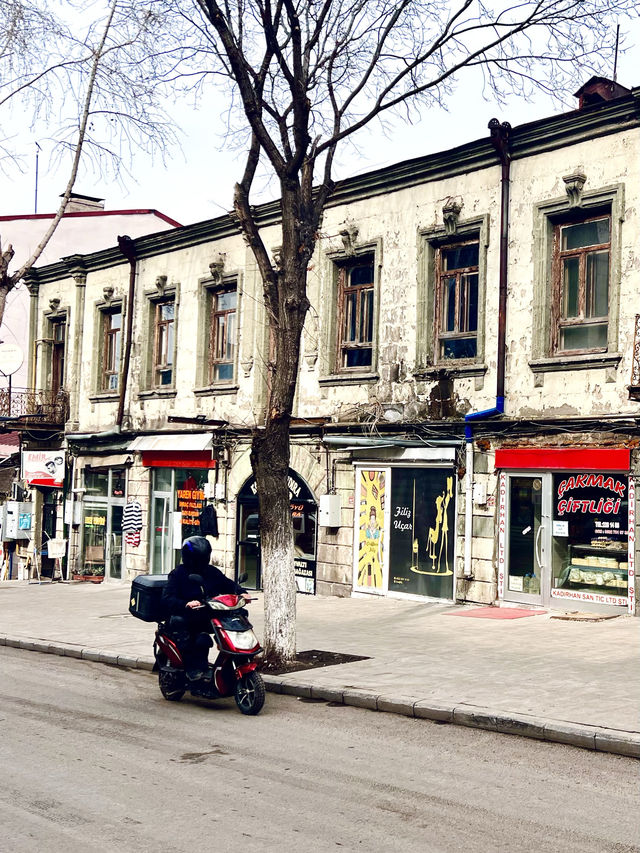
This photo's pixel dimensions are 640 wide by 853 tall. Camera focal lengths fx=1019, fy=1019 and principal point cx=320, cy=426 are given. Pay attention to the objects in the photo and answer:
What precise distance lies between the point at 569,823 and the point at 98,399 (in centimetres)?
2165

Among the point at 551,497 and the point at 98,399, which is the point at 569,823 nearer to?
the point at 551,497

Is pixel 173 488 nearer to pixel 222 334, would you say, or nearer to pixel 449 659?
pixel 222 334

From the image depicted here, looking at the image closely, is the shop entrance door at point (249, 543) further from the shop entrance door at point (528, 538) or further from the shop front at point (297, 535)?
the shop entrance door at point (528, 538)

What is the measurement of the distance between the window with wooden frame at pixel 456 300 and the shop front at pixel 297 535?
157 inches

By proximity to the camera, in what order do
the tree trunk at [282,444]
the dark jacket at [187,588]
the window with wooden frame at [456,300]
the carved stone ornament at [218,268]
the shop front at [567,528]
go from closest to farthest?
the dark jacket at [187,588] < the tree trunk at [282,444] < the shop front at [567,528] < the window with wooden frame at [456,300] < the carved stone ornament at [218,268]

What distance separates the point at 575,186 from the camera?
15445 millimetres

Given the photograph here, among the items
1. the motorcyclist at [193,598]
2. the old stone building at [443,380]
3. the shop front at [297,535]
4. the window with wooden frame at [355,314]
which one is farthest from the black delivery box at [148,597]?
the window with wooden frame at [355,314]

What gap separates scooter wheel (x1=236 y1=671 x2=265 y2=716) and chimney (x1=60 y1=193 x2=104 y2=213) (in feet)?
89.9

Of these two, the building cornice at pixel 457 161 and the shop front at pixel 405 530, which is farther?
the shop front at pixel 405 530

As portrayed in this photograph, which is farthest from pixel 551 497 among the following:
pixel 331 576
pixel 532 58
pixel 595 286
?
pixel 532 58

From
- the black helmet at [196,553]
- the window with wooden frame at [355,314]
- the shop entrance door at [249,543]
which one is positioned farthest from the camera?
the shop entrance door at [249,543]

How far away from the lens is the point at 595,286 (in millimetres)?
15445

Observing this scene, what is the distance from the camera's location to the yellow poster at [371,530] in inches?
723

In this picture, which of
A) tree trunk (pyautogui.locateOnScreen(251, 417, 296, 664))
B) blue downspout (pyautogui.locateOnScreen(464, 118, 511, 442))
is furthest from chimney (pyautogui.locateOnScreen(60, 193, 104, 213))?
tree trunk (pyautogui.locateOnScreen(251, 417, 296, 664))
